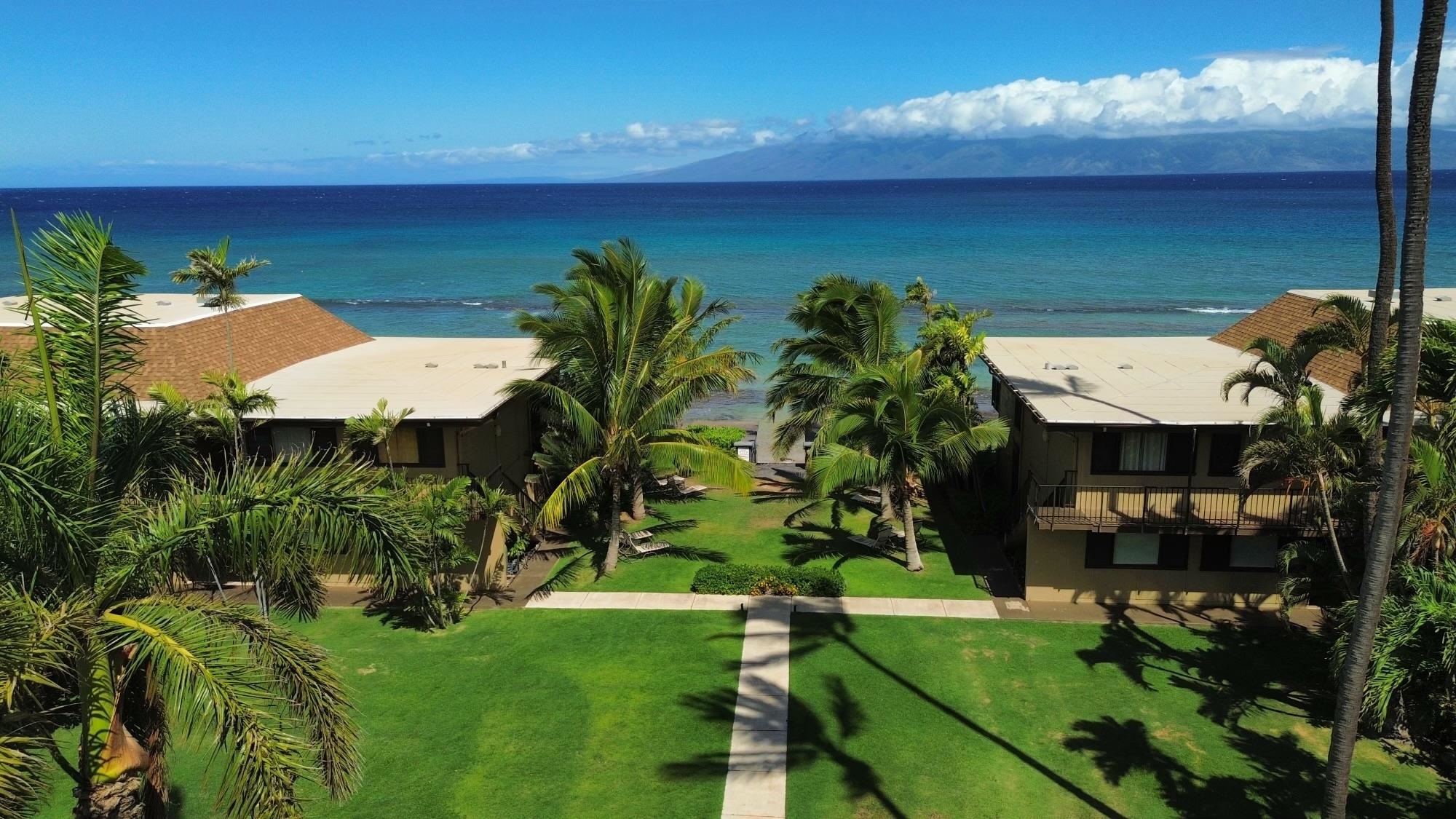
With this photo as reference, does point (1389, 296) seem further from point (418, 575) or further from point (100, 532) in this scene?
point (100, 532)

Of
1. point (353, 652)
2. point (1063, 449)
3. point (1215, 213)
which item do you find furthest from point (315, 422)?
point (1215, 213)

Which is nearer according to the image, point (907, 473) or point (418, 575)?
point (418, 575)

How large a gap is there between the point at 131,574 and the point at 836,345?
18.5 meters

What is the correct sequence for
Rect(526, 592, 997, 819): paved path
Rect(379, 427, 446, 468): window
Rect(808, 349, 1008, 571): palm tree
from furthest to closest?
Rect(379, 427, 446, 468): window
Rect(808, 349, 1008, 571): palm tree
Rect(526, 592, 997, 819): paved path

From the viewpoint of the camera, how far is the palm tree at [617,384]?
1966 cm

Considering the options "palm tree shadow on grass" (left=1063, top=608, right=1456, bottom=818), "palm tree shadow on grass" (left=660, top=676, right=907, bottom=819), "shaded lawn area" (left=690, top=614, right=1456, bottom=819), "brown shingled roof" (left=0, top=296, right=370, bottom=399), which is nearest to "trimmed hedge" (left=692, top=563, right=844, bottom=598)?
"shaded lawn area" (left=690, top=614, right=1456, bottom=819)

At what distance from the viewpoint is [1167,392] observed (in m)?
20.5

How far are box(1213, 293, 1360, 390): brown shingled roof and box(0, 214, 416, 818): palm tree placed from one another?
2130cm

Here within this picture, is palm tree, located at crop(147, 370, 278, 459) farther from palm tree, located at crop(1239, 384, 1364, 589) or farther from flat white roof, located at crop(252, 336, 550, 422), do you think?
palm tree, located at crop(1239, 384, 1364, 589)

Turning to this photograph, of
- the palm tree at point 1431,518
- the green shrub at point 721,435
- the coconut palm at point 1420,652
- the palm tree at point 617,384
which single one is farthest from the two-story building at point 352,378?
the palm tree at point 1431,518

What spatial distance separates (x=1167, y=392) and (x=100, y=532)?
771 inches

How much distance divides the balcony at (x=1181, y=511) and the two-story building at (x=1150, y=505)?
2cm

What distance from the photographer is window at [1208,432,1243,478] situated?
62.1ft

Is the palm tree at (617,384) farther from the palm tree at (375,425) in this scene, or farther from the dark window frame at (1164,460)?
the dark window frame at (1164,460)
